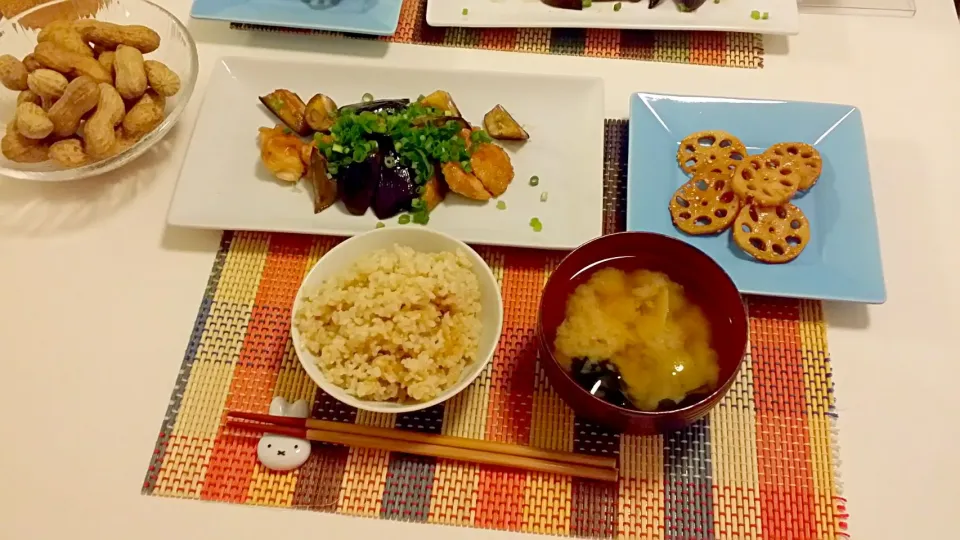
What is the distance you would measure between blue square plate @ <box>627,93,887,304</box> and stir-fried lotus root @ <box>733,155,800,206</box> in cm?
7

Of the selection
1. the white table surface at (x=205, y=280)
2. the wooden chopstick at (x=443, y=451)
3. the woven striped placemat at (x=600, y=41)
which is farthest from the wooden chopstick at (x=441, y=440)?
the woven striped placemat at (x=600, y=41)

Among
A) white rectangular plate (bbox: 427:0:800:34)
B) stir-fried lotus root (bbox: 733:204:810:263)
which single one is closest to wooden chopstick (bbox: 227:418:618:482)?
stir-fried lotus root (bbox: 733:204:810:263)

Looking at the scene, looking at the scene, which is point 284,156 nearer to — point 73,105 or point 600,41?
point 73,105

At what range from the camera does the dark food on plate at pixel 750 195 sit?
1297mm

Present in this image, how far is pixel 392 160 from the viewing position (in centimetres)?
138

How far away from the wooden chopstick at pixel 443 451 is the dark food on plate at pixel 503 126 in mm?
709

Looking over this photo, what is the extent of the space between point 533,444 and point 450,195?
56cm

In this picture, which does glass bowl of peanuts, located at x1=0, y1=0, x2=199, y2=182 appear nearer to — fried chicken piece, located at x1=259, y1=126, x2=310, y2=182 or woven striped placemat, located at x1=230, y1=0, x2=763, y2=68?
fried chicken piece, located at x1=259, y1=126, x2=310, y2=182

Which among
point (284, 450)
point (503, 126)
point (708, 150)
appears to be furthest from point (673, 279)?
point (284, 450)

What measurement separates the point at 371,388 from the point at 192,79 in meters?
0.89

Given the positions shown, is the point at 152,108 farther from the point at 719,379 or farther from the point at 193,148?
the point at 719,379

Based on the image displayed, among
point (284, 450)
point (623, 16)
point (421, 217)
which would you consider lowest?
point (284, 450)

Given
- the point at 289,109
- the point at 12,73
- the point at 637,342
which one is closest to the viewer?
the point at 637,342

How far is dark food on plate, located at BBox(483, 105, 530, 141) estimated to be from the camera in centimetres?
150
